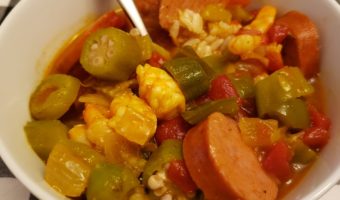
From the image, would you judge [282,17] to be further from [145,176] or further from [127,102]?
[145,176]

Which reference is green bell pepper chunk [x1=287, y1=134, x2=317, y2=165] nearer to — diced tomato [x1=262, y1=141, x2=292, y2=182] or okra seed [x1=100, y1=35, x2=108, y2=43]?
diced tomato [x1=262, y1=141, x2=292, y2=182]

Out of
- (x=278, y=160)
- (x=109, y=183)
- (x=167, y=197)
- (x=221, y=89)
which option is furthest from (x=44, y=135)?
(x=278, y=160)

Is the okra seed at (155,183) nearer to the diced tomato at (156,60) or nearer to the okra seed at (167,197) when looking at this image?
the okra seed at (167,197)

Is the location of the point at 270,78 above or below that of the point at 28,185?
below

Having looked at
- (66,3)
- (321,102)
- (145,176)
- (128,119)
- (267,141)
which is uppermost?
(66,3)

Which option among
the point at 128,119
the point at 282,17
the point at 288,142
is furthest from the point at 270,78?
the point at 128,119

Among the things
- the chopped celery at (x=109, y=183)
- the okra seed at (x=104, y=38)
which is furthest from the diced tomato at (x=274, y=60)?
the chopped celery at (x=109, y=183)

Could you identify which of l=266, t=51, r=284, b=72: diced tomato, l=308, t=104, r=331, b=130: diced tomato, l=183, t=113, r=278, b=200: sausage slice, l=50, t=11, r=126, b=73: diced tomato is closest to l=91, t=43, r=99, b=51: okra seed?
l=50, t=11, r=126, b=73: diced tomato
